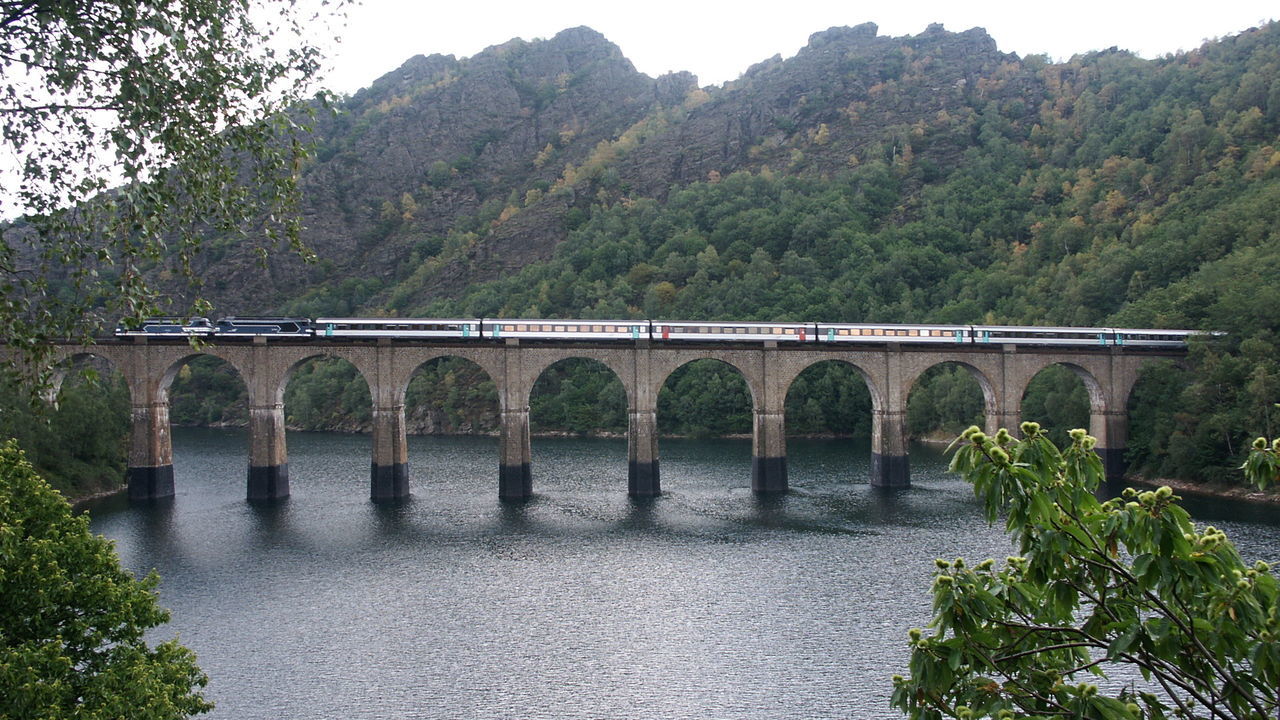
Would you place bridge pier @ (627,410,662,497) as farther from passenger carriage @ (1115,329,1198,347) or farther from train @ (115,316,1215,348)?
passenger carriage @ (1115,329,1198,347)

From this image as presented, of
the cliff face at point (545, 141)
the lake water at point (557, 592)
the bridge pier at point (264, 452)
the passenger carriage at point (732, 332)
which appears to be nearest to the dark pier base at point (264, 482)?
the bridge pier at point (264, 452)

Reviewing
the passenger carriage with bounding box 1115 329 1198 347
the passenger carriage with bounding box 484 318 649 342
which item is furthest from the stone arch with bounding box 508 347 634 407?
the passenger carriage with bounding box 1115 329 1198 347

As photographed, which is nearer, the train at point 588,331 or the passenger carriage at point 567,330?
the train at point 588,331

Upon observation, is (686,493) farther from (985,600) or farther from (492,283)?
(492,283)

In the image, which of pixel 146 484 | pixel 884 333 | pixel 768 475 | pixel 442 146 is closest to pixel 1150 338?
pixel 884 333

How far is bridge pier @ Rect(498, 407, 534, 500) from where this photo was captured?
138ft

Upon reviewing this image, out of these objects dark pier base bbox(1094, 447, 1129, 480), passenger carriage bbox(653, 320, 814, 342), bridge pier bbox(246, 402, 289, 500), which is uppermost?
passenger carriage bbox(653, 320, 814, 342)

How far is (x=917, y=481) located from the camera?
4828cm

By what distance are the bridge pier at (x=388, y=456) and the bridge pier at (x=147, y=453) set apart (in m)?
9.13

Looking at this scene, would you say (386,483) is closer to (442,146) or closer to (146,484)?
(146,484)

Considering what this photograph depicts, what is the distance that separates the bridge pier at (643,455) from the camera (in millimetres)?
42656

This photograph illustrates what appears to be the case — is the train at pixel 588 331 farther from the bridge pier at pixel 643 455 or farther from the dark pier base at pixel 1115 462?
the dark pier base at pixel 1115 462

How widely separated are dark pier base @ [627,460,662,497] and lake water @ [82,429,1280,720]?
1.32 metres

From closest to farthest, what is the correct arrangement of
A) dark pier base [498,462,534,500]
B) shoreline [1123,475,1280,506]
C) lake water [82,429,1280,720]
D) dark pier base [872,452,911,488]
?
lake water [82,429,1280,720]
shoreline [1123,475,1280,506]
dark pier base [498,462,534,500]
dark pier base [872,452,911,488]
